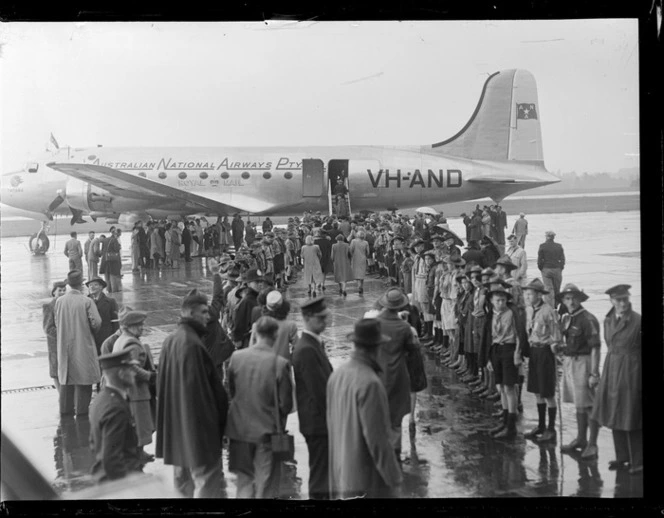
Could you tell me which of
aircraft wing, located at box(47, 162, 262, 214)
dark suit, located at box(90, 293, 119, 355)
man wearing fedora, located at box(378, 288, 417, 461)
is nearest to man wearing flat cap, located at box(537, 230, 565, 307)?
man wearing fedora, located at box(378, 288, 417, 461)

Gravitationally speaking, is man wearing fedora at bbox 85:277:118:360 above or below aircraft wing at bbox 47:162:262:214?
below

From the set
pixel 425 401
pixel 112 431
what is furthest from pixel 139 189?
pixel 425 401

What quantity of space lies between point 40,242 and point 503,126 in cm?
554

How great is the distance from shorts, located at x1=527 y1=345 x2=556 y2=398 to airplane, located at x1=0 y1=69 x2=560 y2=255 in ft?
6.21

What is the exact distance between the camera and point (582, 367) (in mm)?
6160

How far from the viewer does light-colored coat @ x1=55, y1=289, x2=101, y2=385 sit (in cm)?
654

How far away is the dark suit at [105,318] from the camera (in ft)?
22.2

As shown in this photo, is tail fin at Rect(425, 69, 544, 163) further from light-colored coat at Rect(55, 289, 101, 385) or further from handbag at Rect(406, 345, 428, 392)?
light-colored coat at Rect(55, 289, 101, 385)

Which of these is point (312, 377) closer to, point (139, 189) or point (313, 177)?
point (313, 177)

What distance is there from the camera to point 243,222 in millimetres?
7863
